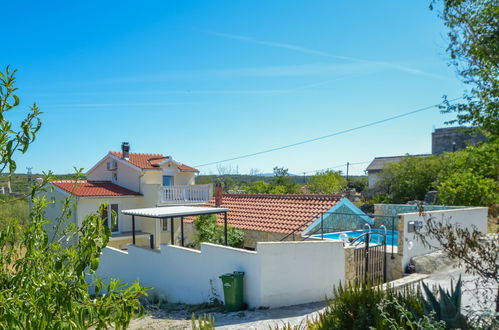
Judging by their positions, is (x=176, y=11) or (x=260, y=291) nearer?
(x=260, y=291)

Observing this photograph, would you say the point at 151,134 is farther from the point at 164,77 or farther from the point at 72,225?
the point at 72,225

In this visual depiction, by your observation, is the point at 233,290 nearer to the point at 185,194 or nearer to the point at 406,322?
the point at 406,322

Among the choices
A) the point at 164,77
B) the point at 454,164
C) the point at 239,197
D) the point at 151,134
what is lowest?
the point at 239,197

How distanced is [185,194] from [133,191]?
3.88 m

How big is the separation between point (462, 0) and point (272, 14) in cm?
885

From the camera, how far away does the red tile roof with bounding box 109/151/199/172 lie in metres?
28.4

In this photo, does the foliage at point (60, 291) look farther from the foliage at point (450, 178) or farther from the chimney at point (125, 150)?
the chimney at point (125, 150)

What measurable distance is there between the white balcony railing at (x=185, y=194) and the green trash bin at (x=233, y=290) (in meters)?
16.0

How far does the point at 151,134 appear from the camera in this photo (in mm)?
37031

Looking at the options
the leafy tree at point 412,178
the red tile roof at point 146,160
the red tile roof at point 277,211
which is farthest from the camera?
the leafy tree at point 412,178

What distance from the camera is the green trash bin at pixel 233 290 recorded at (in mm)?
10985

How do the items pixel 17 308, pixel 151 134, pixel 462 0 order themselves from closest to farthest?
Answer: pixel 17 308 → pixel 462 0 → pixel 151 134

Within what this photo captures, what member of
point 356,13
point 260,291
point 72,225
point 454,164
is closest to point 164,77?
point 356,13

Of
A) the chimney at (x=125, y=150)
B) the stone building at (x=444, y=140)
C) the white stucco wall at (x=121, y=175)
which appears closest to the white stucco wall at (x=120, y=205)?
the white stucco wall at (x=121, y=175)
